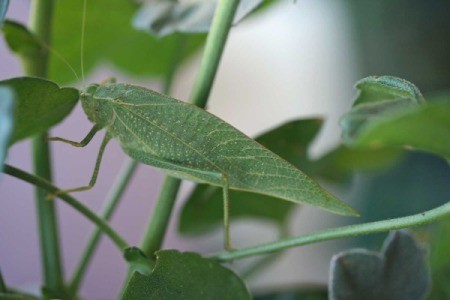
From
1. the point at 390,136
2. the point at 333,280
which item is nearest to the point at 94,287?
the point at 333,280

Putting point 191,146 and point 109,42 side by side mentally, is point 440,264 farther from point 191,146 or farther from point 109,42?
point 109,42

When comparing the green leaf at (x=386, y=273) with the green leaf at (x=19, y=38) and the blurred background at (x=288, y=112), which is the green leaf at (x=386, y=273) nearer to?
the green leaf at (x=19, y=38)

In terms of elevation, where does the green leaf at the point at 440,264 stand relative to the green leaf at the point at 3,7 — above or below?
below

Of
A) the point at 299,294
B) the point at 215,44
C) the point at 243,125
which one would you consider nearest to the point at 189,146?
the point at 215,44

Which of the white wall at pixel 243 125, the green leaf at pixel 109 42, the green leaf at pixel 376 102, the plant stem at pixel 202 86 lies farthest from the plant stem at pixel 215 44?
the white wall at pixel 243 125

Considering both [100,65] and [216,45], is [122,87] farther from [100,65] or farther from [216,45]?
[100,65]

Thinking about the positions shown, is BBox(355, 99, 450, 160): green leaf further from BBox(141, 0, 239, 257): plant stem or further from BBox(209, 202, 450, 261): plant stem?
BBox(141, 0, 239, 257): plant stem
